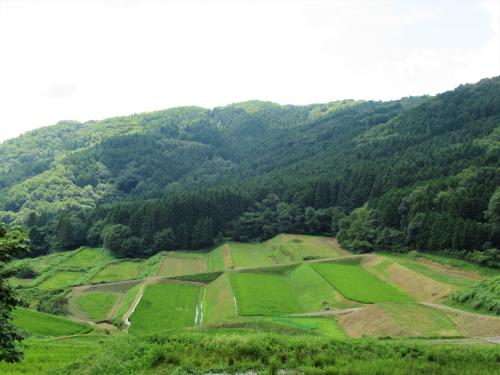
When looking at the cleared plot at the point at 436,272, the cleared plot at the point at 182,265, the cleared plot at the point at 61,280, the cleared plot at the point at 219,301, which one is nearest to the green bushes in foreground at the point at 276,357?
the cleared plot at the point at 219,301

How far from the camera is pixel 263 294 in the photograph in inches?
2099

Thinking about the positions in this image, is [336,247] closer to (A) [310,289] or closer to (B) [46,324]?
(A) [310,289]

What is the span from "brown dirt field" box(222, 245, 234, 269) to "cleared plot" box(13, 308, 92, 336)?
110ft

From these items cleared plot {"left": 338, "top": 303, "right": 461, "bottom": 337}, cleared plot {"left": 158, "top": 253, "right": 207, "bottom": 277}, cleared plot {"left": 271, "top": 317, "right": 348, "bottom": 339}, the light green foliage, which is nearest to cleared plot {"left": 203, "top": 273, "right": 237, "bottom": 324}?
cleared plot {"left": 271, "top": 317, "right": 348, "bottom": 339}

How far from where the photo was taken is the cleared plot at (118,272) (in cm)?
6806

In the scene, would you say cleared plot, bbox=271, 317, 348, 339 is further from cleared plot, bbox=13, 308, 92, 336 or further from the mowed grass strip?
cleared plot, bbox=13, 308, 92, 336

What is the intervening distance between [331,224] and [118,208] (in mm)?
45507

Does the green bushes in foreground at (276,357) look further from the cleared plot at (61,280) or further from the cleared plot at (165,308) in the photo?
the cleared plot at (61,280)

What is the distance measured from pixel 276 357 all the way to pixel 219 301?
36.3 metres

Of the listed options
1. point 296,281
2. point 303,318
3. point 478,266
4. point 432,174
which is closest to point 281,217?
point 432,174

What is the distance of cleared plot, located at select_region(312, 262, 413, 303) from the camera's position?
158 feet

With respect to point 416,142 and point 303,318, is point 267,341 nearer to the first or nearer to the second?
point 303,318

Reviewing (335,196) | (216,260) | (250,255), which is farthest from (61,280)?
(335,196)

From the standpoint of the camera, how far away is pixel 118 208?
98.6 metres
